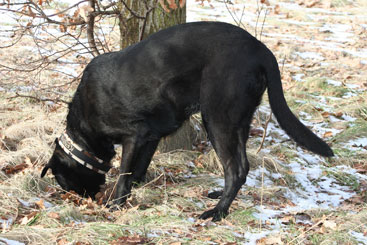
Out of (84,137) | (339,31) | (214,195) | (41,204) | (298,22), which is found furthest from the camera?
(298,22)

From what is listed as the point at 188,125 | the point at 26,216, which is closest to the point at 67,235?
the point at 26,216

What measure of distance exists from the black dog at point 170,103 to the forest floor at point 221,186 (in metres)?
0.28

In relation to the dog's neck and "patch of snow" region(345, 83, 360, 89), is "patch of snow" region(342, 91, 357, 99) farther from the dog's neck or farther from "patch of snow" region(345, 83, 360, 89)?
the dog's neck

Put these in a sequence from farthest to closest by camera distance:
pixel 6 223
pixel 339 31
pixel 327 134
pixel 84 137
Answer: pixel 339 31
pixel 327 134
pixel 84 137
pixel 6 223

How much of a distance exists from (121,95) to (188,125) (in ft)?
4.58

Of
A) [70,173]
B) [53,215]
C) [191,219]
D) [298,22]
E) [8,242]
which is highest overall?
[298,22]

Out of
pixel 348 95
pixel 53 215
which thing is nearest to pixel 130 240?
pixel 53 215

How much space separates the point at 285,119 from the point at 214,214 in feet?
3.08

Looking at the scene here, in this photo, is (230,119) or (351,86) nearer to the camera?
(230,119)

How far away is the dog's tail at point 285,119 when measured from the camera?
3.50 m

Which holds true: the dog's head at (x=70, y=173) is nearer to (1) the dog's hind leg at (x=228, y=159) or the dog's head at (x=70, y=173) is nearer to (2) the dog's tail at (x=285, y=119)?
(1) the dog's hind leg at (x=228, y=159)

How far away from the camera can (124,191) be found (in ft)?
12.8

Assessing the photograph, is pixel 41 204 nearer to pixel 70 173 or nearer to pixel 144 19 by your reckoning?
pixel 70 173

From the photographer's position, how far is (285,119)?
3.57 meters
